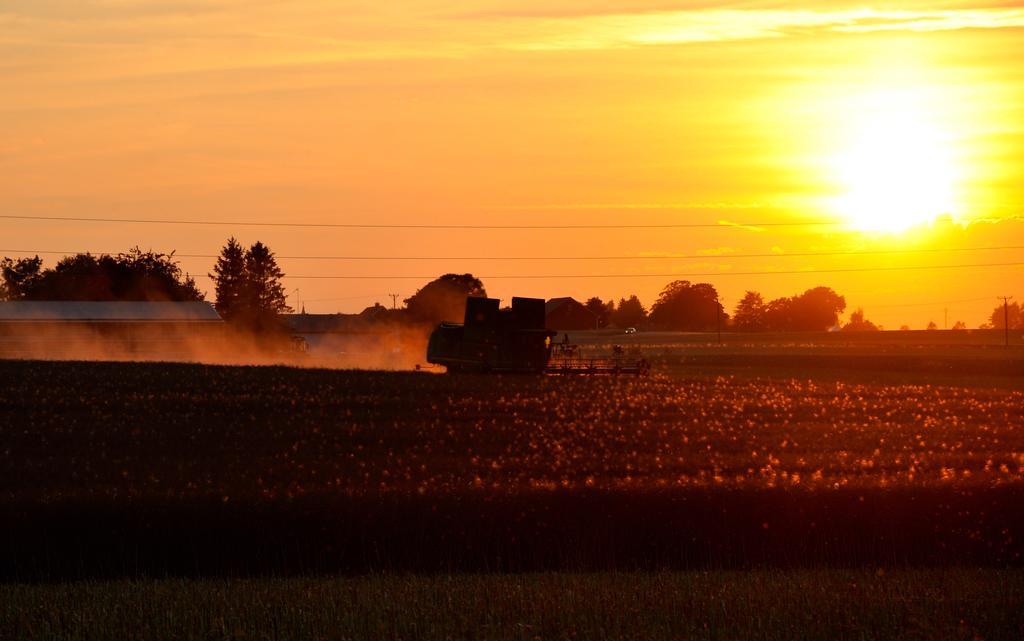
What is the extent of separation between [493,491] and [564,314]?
142 metres

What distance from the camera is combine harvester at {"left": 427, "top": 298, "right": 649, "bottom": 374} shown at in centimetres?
6294

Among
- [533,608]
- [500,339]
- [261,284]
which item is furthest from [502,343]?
[261,284]

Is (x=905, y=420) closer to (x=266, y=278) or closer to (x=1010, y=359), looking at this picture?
(x=1010, y=359)

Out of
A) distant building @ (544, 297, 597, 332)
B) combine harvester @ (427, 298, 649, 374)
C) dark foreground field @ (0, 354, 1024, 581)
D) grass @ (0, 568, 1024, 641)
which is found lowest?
grass @ (0, 568, 1024, 641)

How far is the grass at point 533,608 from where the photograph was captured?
13.2 meters

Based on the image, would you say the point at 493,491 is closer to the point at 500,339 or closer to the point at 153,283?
the point at 500,339

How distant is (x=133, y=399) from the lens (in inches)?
1603

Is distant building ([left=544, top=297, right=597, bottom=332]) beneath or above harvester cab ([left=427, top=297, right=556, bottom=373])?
above

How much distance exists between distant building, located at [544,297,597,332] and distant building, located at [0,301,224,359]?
194ft

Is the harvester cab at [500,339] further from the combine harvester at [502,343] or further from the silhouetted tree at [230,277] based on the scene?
the silhouetted tree at [230,277]

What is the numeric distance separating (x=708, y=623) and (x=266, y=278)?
142 metres

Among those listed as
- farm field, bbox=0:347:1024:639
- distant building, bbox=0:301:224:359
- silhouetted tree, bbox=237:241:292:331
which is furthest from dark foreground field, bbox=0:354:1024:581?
silhouetted tree, bbox=237:241:292:331

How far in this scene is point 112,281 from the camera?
119 m

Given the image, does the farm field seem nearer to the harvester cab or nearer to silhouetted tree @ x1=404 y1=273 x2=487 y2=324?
the harvester cab
